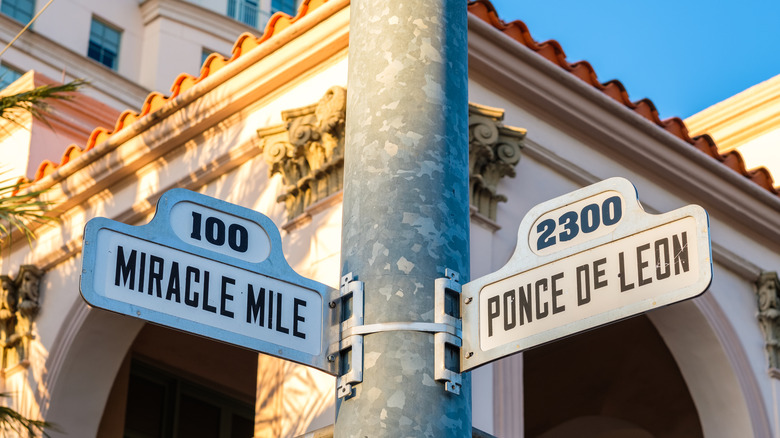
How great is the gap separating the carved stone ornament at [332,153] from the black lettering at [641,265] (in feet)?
18.8

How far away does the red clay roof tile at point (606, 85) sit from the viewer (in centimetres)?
1020

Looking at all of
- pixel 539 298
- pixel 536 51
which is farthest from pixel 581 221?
pixel 536 51

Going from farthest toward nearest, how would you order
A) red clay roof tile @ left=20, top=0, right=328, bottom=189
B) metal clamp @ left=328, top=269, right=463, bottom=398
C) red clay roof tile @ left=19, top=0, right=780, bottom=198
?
1. red clay roof tile @ left=20, top=0, right=328, bottom=189
2. red clay roof tile @ left=19, top=0, right=780, bottom=198
3. metal clamp @ left=328, top=269, right=463, bottom=398

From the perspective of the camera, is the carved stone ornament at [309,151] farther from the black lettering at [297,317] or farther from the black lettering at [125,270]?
the black lettering at [125,270]

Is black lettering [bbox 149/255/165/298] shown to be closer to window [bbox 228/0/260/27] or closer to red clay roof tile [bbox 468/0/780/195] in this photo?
red clay roof tile [bbox 468/0/780/195]

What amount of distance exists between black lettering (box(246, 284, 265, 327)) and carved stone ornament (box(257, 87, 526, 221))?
17.8 feet

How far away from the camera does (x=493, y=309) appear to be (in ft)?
13.0

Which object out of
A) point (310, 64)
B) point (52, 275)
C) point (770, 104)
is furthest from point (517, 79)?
point (770, 104)

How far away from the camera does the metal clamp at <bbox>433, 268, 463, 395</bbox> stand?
3787mm

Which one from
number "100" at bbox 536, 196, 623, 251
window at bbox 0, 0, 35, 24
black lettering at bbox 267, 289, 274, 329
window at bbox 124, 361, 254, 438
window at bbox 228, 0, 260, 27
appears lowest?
black lettering at bbox 267, 289, 274, 329

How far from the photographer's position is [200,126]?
1111 centimetres

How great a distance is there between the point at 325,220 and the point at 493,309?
575cm

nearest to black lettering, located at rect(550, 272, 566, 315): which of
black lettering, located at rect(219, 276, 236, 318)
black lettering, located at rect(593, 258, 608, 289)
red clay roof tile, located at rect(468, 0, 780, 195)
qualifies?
black lettering, located at rect(593, 258, 608, 289)

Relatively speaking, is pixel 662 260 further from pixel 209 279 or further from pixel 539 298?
pixel 209 279
